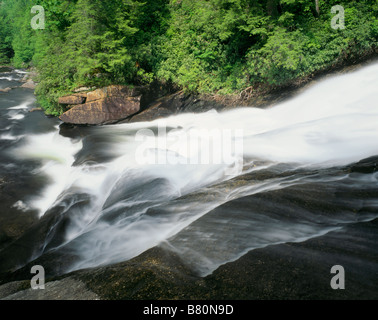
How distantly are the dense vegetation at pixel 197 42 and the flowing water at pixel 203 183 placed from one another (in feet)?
4.74

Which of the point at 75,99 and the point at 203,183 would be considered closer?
the point at 203,183

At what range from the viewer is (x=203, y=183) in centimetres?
546

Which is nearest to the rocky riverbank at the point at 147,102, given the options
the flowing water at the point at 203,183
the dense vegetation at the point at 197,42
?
the dense vegetation at the point at 197,42

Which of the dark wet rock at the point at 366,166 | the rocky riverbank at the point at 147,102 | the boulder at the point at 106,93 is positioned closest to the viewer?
the dark wet rock at the point at 366,166

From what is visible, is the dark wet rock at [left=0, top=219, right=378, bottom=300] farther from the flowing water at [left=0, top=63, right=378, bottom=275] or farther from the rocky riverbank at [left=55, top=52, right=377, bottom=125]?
the rocky riverbank at [left=55, top=52, right=377, bottom=125]

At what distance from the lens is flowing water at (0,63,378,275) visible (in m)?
3.31

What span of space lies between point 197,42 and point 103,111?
5.80 metres

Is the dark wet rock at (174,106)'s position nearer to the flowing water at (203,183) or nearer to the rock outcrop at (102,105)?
the rock outcrop at (102,105)

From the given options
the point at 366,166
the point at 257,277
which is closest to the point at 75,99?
the point at 366,166

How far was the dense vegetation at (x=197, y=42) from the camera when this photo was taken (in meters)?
9.30

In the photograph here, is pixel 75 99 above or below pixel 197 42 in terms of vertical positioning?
below

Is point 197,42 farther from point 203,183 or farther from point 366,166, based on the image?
point 366,166

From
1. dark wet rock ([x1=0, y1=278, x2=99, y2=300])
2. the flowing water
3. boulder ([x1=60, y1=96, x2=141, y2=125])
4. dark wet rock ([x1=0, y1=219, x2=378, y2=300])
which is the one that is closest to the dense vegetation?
boulder ([x1=60, y1=96, x2=141, y2=125])

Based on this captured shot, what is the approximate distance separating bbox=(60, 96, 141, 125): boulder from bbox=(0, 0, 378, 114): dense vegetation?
104cm
